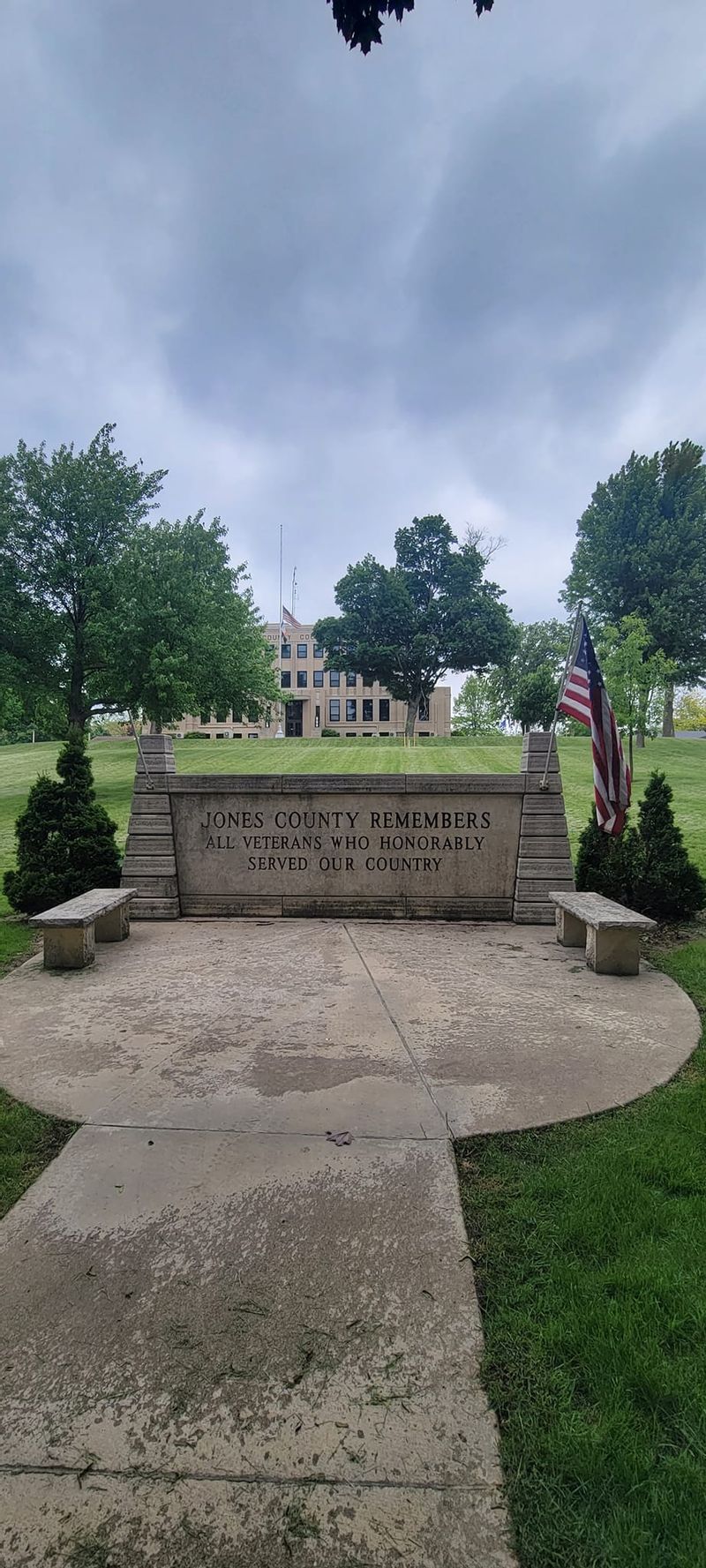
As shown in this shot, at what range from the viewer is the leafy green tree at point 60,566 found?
776 inches

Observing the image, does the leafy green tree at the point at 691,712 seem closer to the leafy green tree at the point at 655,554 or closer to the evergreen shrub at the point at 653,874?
the leafy green tree at the point at 655,554

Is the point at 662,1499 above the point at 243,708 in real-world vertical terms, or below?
below

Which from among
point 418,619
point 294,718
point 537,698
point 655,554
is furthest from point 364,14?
point 294,718

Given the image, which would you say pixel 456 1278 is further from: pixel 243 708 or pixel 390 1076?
pixel 243 708

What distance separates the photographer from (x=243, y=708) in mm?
22953

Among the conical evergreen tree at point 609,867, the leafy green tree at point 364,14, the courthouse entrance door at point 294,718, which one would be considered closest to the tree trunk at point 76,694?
the conical evergreen tree at point 609,867

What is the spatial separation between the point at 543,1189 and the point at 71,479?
908 inches

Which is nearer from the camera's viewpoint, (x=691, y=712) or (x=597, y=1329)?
(x=597, y=1329)

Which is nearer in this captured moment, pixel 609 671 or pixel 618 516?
pixel 609 671

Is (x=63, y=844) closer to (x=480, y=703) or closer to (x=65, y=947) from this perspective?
(x=65, y=947)

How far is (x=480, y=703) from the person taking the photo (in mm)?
62875

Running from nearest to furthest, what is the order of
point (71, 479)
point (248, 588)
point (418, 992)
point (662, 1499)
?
1. point (662, 1499)
2. point (418, 992)
3. point (71, 479)
4. point (248, 588)

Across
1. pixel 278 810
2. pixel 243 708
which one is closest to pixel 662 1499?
pixel 278 810

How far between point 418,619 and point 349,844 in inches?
1585
